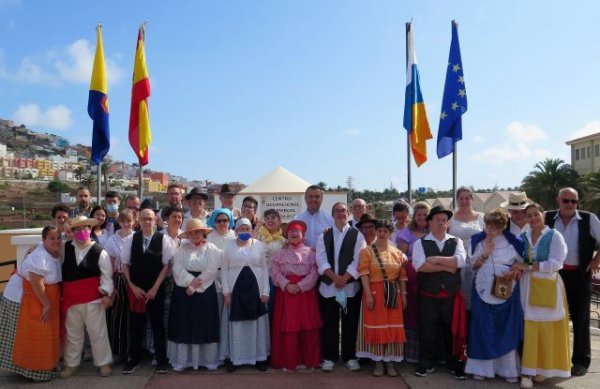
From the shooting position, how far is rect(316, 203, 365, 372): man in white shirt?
17.0 ft

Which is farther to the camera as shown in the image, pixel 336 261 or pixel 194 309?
pixel 336 261

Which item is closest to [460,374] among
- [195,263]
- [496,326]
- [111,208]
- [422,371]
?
[422,371]

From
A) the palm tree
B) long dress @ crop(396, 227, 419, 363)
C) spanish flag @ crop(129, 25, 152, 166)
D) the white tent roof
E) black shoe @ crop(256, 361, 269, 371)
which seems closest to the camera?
black shoe @ crop(256, 361, 269, 371)

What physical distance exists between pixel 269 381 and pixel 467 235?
2740 millimetres

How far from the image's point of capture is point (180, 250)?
5148 millimetres

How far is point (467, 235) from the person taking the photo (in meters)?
5.58

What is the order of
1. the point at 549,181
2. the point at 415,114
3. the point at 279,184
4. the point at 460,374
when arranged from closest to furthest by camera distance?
the point at 460,374 → the point at 415,114 → the point at 279,184 → the point at 549,181

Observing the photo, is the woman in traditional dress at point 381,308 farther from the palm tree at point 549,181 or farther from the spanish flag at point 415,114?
the palm tree at point 549,181

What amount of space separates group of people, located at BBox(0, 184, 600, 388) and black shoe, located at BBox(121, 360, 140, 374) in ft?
0.04

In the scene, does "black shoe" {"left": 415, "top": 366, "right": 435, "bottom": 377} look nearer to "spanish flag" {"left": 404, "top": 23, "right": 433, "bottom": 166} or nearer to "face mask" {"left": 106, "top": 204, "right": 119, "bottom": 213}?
"face mask" {"left": 106, "top": 204, "right": 119, "bottom": 213}

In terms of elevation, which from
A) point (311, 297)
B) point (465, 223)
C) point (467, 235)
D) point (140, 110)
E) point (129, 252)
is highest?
point (140, 110)

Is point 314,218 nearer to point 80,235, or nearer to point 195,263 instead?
point 195,263

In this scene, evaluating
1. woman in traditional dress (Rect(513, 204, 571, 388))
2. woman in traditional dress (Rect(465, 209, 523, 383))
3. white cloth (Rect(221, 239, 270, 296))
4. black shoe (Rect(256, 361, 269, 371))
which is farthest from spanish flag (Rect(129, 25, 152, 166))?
woman in traditional dress (Rect(513, 204, 571, 388))

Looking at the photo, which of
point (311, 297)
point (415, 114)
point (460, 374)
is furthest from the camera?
point (415, 114)
